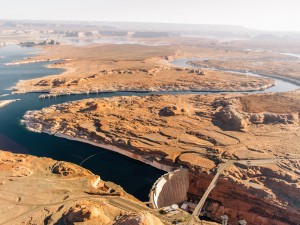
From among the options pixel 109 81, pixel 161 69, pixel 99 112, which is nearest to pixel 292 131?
pixel 99 112

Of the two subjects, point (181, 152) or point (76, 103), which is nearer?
point (181, 152)

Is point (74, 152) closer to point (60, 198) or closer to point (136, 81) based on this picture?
point (60, 198)

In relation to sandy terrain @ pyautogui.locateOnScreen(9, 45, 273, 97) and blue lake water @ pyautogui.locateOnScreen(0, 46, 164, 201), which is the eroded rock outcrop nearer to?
Answer: blue lake water @ pyautogui.locateOnScreen(0, 46, 164, 201)

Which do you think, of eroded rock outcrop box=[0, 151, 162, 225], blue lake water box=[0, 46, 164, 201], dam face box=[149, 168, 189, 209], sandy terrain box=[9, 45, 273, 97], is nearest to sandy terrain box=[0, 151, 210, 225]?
eroded rock outcrop box=[0, 151, 162, 225]

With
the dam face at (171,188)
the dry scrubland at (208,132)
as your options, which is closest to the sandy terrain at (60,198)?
the dam face at (171,188)

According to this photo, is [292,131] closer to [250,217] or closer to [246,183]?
[246,183]

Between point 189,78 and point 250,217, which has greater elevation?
point 189,78

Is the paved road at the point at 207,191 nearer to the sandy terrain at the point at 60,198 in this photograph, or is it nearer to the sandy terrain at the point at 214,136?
the sandy terrain at the point at 214,136
